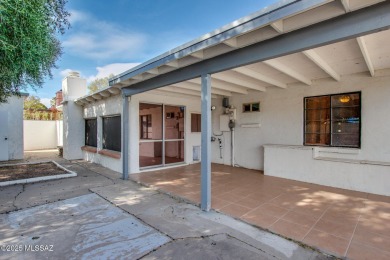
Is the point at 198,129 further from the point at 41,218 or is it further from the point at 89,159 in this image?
the point at 41,218

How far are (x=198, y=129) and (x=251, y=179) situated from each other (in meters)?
3.26

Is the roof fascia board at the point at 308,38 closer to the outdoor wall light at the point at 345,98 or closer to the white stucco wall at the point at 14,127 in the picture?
the outdoor wall light at the point at 345,98

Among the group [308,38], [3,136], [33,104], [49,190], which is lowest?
[49,190]

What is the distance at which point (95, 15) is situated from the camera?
880 centimetres

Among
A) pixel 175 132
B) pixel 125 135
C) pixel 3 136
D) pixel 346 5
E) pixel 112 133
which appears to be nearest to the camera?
pixel 346 5

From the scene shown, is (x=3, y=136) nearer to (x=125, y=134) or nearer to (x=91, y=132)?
(x=91, y=132)

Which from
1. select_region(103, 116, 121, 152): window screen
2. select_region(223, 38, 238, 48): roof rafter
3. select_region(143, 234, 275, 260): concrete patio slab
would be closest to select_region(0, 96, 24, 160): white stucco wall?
select_region(103, 116, 121, 152): window screen

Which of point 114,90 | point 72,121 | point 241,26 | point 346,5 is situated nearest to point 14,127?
point 72,121

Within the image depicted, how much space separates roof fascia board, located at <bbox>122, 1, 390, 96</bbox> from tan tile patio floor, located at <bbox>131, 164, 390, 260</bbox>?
240cm

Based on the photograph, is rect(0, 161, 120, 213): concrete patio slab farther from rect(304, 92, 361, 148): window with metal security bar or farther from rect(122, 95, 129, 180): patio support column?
rect(304, 92, 361, 148): window with metal security bar

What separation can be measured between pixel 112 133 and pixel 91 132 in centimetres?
259

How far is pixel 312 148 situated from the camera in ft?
16.9

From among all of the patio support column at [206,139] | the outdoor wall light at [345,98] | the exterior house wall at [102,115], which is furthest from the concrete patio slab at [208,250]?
the exterior house wall at [102,115]

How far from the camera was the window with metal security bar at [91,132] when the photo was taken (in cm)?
872
